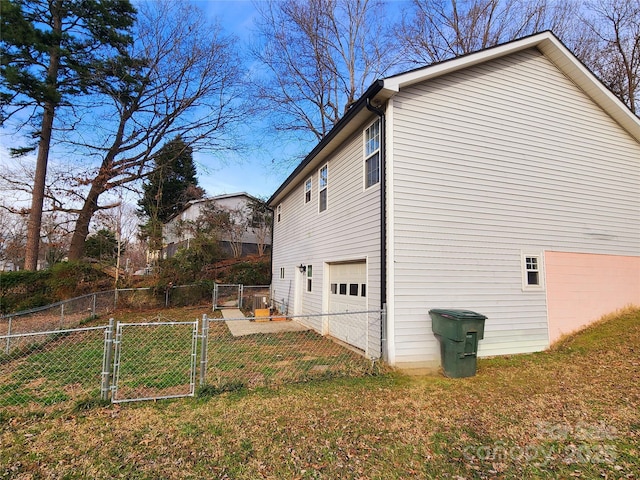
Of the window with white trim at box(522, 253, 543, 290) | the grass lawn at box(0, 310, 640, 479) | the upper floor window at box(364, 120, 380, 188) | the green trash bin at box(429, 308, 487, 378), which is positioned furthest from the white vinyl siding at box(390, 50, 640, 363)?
the grass lawn at box(0, 310, 640, 479)

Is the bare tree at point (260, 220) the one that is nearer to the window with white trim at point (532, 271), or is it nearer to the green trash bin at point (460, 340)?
the window with white trim at point (532, 271)

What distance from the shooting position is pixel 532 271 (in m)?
6.95

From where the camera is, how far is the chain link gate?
14.6 ft

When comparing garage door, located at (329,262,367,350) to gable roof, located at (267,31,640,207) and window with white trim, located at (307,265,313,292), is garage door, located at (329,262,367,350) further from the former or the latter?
gable roof, located at (267,31,640,207)

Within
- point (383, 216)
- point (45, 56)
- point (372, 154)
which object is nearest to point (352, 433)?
point (383, 216)

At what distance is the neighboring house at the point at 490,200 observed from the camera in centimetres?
601

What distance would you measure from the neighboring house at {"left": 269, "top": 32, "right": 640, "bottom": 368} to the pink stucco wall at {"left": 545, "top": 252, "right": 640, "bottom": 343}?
4cm

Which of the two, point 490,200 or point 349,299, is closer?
point 490,200

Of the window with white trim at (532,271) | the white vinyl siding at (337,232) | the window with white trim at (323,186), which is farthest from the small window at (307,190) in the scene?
the window with white trim at (532,271)

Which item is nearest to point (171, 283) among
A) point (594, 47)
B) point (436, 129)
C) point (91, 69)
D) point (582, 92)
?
point (91, 69)

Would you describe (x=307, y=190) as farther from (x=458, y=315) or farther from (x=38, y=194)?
(x=38, y=194)

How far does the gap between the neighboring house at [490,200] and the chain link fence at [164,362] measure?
105 centimetres

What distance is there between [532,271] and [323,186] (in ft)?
18.6

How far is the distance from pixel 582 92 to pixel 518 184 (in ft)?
11.5
